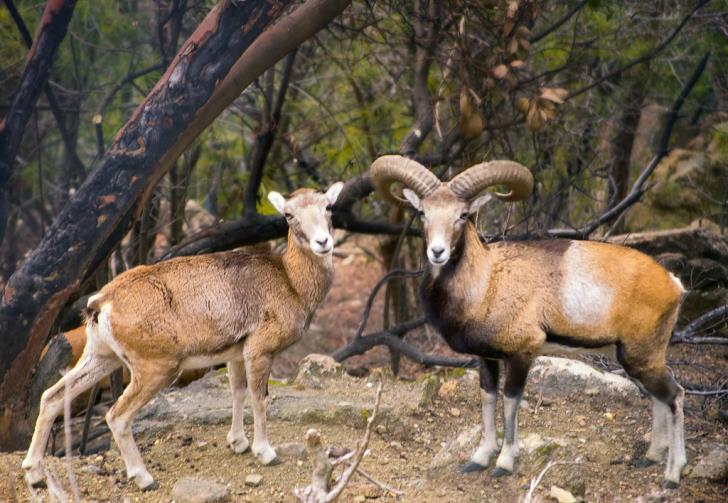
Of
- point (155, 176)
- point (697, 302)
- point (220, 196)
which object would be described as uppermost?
point (155, 176)

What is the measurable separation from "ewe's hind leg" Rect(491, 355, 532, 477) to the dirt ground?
0.32 feet

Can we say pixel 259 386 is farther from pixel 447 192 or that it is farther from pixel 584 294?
pixel 584 294

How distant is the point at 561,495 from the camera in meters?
6.67

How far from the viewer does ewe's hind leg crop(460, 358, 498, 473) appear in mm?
7219

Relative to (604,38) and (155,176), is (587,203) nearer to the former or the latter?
(604,38)

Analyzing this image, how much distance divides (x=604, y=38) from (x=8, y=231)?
1083cm

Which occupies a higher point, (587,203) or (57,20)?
(57,20)

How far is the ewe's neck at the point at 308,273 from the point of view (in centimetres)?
747

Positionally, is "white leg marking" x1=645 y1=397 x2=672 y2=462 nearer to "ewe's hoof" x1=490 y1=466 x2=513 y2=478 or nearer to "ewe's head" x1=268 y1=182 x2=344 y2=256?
"ewe's hoof" x1=490 y1=466 x2=513 y2=478

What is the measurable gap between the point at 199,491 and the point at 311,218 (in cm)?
219

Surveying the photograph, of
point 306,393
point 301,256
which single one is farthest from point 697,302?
point 301,256

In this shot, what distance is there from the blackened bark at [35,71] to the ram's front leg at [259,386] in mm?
3313

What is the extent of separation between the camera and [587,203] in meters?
14.5

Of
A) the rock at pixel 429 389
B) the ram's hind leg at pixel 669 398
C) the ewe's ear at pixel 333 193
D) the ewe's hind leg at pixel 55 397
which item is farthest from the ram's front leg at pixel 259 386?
the ram's hind leg at pixel 669 398
